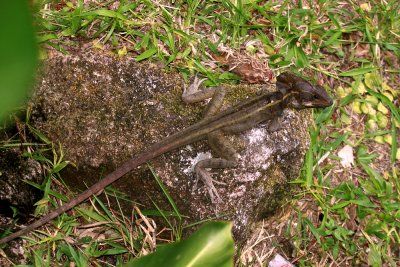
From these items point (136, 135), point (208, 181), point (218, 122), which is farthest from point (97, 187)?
point (218, 122)

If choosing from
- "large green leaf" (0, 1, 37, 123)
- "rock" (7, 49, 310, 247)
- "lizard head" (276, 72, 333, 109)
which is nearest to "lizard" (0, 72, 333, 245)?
"lizard head" (276, 72, 333, 109)

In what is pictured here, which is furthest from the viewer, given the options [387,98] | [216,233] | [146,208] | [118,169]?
[387,98]

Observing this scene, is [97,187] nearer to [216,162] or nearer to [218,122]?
[216,162]

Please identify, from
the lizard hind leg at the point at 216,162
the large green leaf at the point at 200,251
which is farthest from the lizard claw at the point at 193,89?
the large green leaf at the point at 200,251

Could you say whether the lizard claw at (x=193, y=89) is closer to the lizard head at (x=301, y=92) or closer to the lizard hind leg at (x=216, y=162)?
the lizard hind leg at (x=216, y=162)

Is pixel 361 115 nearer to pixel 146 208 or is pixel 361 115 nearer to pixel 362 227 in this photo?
pixel 362 227

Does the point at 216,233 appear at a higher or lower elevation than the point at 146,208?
higher

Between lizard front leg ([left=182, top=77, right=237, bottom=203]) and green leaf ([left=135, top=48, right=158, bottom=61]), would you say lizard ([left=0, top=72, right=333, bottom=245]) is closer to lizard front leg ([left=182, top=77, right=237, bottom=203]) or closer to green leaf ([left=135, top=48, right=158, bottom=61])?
lizard front leg ([left=182, top=77, right=237, bottom=203])

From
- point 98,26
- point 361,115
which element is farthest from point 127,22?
point 361,115
